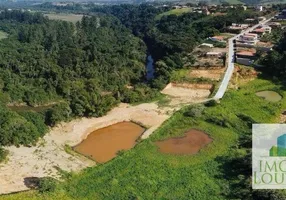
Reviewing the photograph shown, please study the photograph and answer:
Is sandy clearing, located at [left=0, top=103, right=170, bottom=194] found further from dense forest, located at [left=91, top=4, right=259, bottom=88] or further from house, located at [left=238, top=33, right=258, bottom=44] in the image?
house, located at [left=238, top=33, right=258, bottom=44]

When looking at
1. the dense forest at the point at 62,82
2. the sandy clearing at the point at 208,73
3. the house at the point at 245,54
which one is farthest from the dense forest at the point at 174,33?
the house at the point at 245,54

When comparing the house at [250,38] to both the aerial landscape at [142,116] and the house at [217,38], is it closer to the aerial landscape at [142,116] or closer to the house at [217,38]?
the aerial landscape at [142,116]

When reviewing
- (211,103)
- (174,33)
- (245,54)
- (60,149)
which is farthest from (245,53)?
(60,149)

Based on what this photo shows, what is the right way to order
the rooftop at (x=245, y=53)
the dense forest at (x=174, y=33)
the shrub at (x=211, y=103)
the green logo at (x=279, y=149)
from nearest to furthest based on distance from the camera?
1. the green logo at (x=279, y=149)
2. the shrub at (x=211, y=103)
3. the rooftop at (x=245, y=53)
4. the dense forest at (x=174, y=33)

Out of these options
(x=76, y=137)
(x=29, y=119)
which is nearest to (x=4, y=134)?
(x=29, y=119)

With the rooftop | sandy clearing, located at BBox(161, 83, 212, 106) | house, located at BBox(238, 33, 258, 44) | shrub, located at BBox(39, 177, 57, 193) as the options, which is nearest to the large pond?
sandy clearing, located at BBox(161, 83, 212, 106)

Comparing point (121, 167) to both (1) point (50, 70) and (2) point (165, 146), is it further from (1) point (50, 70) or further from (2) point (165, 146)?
(1) point (50, 70)
